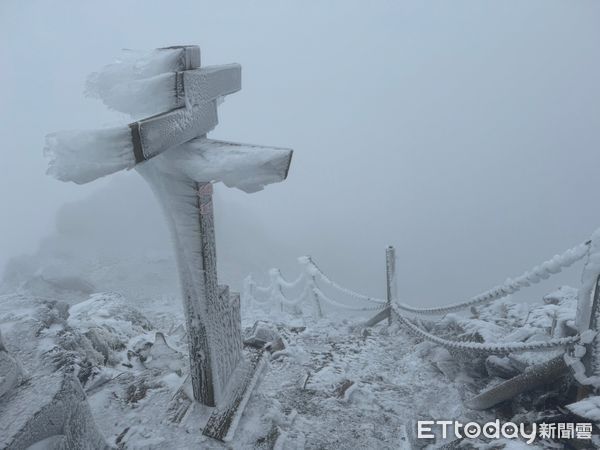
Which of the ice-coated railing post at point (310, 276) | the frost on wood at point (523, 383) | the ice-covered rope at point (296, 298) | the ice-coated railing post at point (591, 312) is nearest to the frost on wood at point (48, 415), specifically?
the frost on wood at point (523, 383)

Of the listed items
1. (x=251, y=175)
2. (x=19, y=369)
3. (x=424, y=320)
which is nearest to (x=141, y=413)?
(x=19, y=369)

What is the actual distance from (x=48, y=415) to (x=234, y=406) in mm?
1210

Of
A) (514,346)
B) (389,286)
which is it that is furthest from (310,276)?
(514,346)

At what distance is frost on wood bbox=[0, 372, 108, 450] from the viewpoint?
1685mm

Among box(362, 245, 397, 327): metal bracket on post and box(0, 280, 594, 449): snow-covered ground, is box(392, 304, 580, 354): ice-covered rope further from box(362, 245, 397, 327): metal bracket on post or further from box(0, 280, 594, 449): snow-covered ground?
box(362, 245, 397, 327): metal bracket on post

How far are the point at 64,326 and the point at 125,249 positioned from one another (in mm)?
17799

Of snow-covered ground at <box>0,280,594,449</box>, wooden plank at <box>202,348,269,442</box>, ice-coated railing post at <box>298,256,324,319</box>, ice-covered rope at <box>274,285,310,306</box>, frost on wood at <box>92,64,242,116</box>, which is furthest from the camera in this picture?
ice-covered rope at <box>274,285,310,306</box>

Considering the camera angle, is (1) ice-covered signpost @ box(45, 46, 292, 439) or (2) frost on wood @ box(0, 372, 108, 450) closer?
(1) ice-covered signpost @ box(45, 46, 292, 439)

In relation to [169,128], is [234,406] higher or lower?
lower

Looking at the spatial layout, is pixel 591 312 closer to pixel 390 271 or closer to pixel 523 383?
pixel 523 383

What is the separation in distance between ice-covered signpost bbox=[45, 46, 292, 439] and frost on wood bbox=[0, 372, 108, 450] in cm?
70

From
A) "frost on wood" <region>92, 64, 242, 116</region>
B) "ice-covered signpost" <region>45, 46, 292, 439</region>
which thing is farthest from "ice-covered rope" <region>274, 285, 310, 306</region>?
"frost on wood" <region>92, 64, 242, 116</region>

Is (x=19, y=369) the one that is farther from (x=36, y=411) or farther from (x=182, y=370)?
(x=182, y=370)

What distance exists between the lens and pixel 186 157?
1876 millimetres
